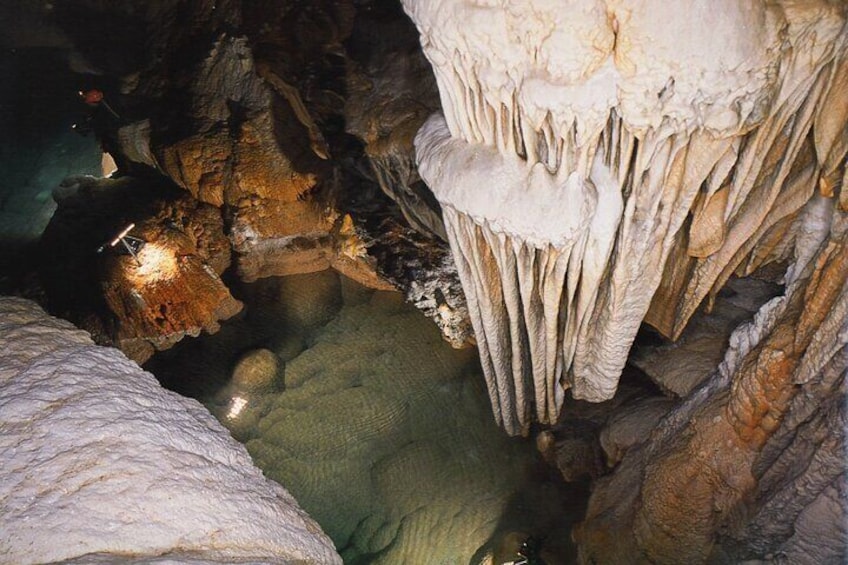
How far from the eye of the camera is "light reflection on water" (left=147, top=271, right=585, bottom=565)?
14.3ft

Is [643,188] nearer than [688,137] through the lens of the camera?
No

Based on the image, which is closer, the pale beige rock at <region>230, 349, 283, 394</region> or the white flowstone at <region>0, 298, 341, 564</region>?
the white flowstone at <region>0, 298, 341, 564</region>

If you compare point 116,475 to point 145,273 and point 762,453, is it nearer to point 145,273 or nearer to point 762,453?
point 762,453

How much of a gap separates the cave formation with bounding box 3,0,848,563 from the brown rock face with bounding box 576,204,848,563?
1 cm

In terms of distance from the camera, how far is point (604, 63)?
2.19 meters

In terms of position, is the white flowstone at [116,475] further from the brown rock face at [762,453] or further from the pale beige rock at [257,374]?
the pale beige rock at [257,374]

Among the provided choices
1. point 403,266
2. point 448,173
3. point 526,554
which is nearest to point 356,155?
point 403,266

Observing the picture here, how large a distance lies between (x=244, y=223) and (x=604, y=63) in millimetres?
4317

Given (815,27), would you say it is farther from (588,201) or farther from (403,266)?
(403,266)

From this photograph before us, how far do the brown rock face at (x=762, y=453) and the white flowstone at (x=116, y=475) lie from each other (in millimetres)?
1918

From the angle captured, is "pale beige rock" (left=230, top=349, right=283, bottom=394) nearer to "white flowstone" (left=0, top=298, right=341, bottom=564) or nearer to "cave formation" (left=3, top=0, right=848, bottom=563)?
"cave formation" (left=3, top=0, right=848, bottom=563)

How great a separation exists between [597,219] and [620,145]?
0.36 metres

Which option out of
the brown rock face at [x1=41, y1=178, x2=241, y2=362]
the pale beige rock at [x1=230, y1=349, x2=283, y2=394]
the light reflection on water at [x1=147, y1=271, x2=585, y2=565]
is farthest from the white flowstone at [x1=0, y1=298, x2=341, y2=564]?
the brown rock face at [x1=41, y1=178, x2=241, y2=362]

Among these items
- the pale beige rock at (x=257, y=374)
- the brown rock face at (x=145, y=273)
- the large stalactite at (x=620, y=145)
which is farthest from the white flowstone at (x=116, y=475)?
the brown rock face at (x=145, y=273)
